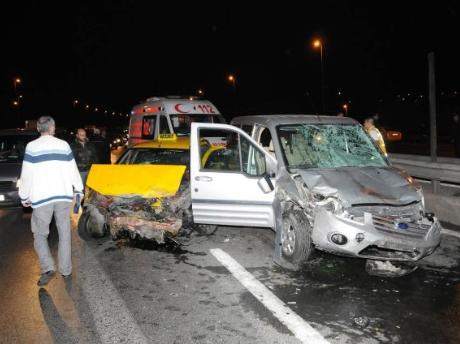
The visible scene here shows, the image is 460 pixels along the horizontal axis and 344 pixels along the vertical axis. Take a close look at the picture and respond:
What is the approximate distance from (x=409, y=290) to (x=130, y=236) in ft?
12.3

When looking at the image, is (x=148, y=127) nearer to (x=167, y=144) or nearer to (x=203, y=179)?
(x=167, y=144)

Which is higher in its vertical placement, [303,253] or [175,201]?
[175,201]

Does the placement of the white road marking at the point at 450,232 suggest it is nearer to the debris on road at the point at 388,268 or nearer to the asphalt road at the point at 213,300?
the asphalt road at the point at 213,300

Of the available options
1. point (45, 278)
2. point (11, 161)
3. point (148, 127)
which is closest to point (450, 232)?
point (45, 278)

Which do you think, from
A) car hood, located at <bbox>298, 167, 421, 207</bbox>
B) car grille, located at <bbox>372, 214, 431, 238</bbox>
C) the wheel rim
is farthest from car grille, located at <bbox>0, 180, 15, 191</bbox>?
car grille, located at <bbox>372, 214, 431, 238</bbox>

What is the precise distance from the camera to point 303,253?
541 cm

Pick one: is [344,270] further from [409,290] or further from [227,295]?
[227,295]

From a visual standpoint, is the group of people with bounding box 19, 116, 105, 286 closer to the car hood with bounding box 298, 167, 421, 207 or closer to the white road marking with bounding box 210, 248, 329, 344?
the white road marking with bounding box 210, 248, 329, 344

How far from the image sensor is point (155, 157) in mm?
7801

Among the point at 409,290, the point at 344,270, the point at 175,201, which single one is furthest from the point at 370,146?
the point at 175,201

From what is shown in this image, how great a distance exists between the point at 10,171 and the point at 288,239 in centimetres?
615

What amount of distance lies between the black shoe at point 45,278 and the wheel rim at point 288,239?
268 cm

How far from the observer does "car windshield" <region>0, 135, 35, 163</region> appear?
9820mm

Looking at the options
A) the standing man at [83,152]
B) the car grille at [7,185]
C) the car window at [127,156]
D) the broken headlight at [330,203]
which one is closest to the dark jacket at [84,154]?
the standing man at [83,152]
